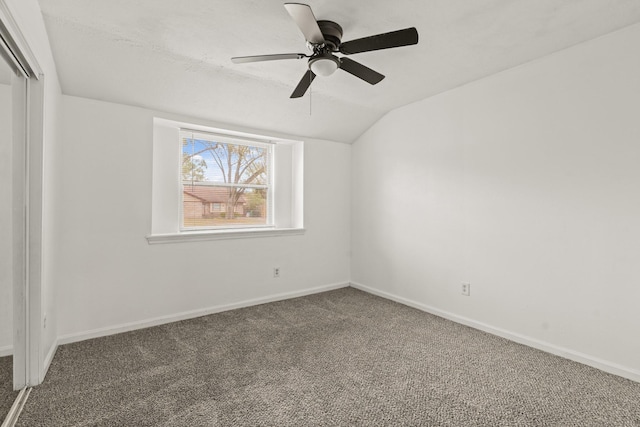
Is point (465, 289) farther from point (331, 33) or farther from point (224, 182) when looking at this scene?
point (224, 182)

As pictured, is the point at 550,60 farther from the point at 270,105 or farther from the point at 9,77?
the point at 9,77

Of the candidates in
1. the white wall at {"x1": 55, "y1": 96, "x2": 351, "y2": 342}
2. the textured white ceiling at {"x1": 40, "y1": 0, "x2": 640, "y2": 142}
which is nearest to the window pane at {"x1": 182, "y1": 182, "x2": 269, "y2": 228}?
the white wall at {"x1": 55, "y1": 96, "x2": 351, "y2": 342}

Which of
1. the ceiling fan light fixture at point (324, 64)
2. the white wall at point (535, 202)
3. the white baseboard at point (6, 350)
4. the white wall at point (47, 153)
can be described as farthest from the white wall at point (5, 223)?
the white wall at point (535, 202)

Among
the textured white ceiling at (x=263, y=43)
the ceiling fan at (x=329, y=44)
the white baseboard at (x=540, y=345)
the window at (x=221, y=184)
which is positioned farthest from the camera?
the window at (x=221, y=184)

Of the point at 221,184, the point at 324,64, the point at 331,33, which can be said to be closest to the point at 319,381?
the point at 324,64

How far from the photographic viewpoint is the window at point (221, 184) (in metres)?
3.44

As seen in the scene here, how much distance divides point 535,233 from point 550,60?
55.5 inches

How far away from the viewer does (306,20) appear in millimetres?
1731

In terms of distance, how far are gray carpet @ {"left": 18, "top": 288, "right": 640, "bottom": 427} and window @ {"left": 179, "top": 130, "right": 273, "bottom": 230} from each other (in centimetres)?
125

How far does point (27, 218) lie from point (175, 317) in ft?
5.63

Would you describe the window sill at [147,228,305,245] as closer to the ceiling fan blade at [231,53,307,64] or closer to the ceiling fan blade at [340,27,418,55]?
the ceiling fan blade at [231,53,307,64]

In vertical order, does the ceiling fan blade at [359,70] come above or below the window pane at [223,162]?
above

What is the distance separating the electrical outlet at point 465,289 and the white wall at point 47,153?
342cm

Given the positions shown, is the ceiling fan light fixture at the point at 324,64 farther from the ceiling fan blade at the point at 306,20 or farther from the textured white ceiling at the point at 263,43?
the textured white ceiling at the point at 263,43
